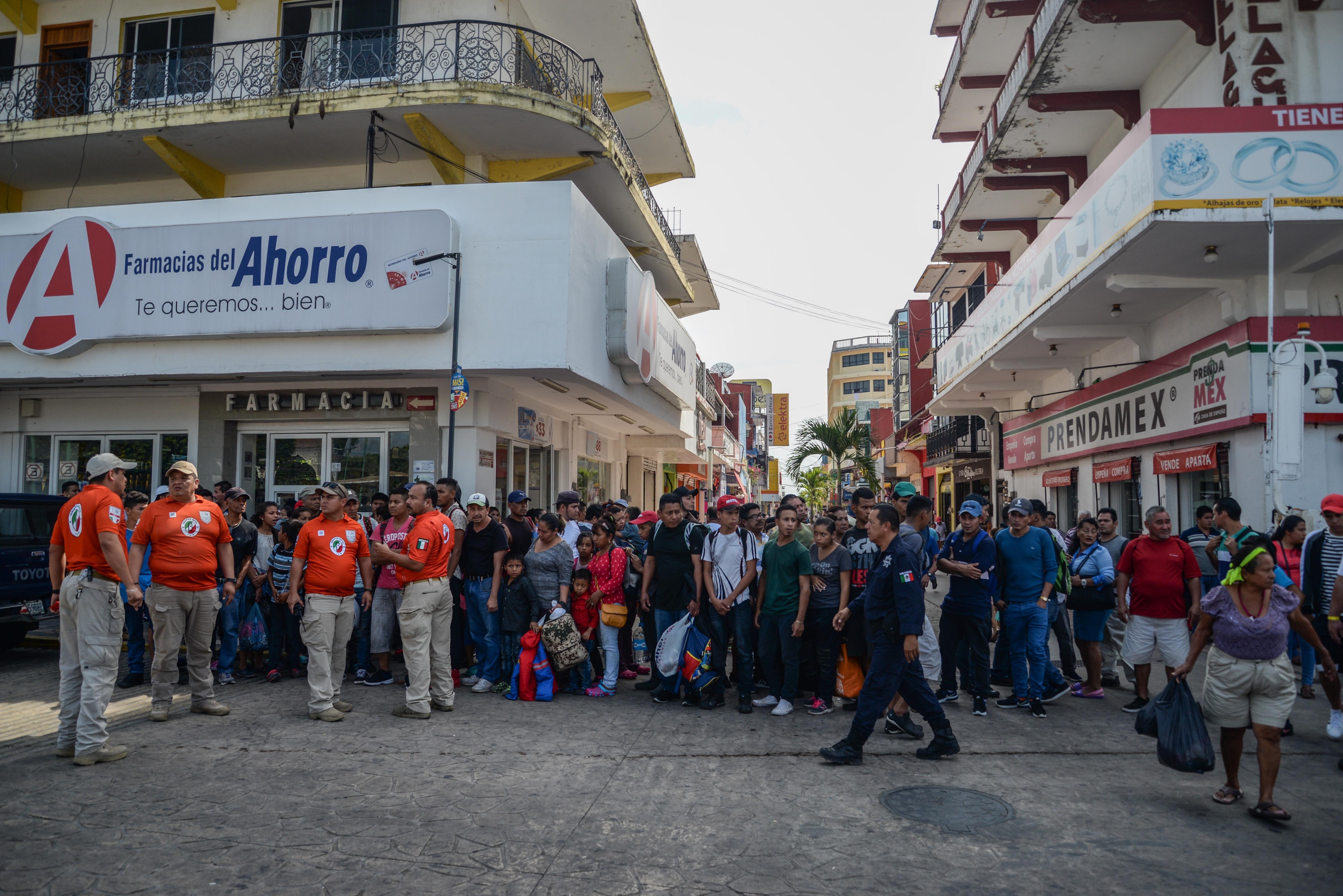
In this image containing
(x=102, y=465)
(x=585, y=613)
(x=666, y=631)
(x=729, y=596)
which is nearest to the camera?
(x=102, y=465)

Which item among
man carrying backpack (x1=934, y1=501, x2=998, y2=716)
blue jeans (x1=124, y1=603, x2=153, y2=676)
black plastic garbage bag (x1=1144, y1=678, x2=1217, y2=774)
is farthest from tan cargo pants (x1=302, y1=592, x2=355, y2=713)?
black plastic garbage bag (x1=1144, y1=678, x2=1217, y2=774)

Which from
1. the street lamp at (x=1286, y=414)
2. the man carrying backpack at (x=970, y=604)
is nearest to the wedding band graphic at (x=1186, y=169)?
the street lamp at (x=1286, y=414)

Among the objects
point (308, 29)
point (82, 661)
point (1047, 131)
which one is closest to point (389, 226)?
point (308, 29)

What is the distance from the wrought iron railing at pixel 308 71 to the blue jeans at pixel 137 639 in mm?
8430

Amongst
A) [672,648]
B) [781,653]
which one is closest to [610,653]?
[672,648]

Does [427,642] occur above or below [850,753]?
above

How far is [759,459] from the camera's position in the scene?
83875mm

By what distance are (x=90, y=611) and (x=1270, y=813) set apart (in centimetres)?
766

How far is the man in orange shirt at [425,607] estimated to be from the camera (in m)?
7.17

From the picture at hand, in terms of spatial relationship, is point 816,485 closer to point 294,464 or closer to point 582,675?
point 294,464

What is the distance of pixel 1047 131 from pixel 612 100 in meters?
9.04

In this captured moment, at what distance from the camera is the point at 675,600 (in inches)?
316

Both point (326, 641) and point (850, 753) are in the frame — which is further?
point (326, 641)

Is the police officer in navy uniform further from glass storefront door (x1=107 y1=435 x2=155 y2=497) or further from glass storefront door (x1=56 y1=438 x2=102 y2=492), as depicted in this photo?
glass storefront door (x1=56 y1=438 x2=102 y2=492)
